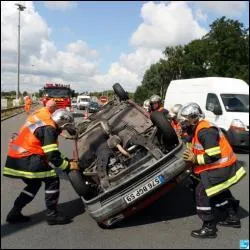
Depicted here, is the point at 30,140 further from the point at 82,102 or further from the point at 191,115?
the point at 82,102

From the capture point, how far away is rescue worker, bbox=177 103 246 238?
552 cm

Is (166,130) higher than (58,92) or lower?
lower

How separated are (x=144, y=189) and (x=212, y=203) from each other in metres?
1.08

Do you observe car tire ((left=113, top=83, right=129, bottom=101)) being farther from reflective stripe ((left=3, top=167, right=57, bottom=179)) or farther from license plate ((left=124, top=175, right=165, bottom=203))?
license plate ((left=124, top=175, right=165, bottom=203))

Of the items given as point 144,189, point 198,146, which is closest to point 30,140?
point 144,189

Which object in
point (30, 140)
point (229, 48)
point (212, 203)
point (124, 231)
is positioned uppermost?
point (229, 48)

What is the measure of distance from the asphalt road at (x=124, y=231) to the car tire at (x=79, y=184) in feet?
1.43

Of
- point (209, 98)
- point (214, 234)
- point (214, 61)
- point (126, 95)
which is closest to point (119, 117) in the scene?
point (126, 95)

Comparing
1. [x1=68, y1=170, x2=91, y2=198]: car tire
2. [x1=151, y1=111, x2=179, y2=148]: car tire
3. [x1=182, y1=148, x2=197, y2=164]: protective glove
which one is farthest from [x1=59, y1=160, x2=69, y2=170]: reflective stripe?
[x1=182, y1=148, x2=197, y2=164]: protective glove

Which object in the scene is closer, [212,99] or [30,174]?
[30,174]

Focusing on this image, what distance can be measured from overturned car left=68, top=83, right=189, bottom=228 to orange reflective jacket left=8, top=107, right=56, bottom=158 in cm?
59

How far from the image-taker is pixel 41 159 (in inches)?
229

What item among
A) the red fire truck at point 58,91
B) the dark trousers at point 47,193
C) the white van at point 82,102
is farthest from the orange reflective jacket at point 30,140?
the white van at point 82,102

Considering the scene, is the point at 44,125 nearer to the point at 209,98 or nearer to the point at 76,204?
the point at 76,204
